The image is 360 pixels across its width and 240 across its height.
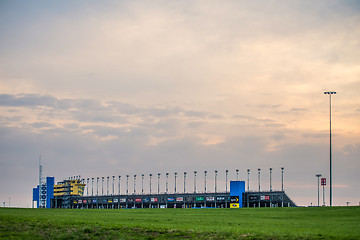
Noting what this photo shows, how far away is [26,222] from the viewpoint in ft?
175

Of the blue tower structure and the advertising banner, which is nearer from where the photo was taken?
the blue tower structure

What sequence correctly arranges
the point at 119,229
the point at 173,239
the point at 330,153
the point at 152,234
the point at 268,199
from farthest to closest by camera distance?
the point at 268,199 < the point at 330,153 < the point at 119,229 < the point at 152,234 < the point at 173,239

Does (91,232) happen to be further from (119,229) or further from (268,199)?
(268,199)

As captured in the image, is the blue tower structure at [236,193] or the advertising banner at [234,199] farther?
the advertising banner at [234,199]

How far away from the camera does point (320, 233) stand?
1459 inches

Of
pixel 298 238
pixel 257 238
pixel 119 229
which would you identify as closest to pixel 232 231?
pixel 257 238

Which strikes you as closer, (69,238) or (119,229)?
(69,238)

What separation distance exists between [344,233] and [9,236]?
29.2 m

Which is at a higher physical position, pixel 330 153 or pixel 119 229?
pixel 330 153

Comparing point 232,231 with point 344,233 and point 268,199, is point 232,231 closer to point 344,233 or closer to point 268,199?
point 344,233

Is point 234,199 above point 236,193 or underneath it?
underneath

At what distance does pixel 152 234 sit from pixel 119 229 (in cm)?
461

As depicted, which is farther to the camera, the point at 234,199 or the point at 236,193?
the point at 234,199

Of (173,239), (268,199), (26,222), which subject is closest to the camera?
(173,239)
